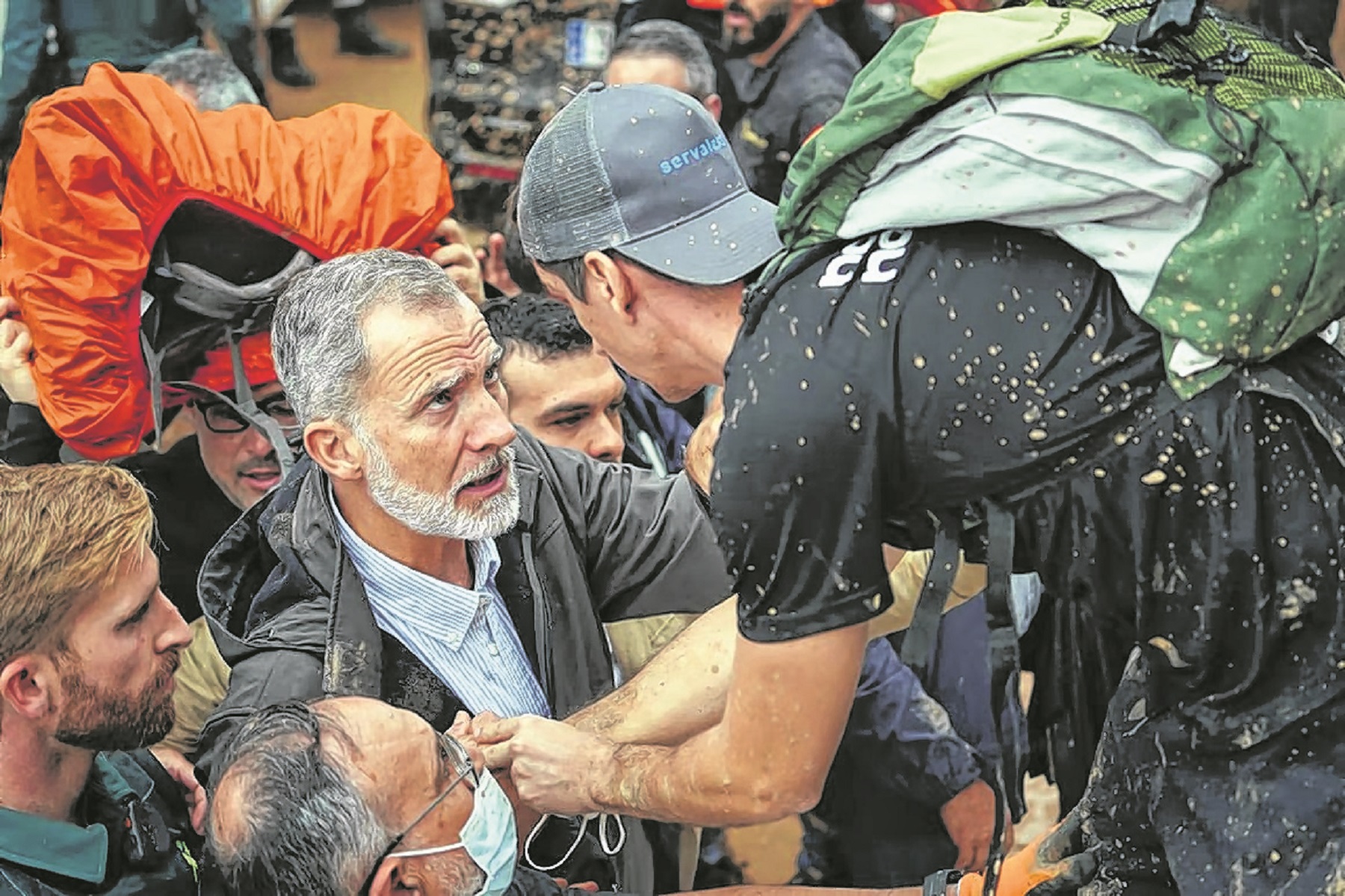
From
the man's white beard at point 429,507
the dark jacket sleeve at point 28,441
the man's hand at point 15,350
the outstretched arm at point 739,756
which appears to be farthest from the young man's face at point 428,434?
A: the dark jacket sleeve at point 28,441

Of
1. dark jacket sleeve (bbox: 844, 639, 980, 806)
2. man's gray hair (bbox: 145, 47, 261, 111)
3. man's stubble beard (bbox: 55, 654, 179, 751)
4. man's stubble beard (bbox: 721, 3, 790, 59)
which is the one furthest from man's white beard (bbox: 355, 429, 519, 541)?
man's stubble beard (bbox: 721, 3, 790, 59)

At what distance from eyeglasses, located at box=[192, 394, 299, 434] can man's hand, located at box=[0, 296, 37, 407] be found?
0.37 metres

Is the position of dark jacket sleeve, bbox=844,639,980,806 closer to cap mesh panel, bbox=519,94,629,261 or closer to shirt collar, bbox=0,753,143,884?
cap mesh panel, bbox=519,94,629,261

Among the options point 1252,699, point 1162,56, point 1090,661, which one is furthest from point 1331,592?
point 1162,56

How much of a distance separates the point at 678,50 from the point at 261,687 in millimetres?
3534

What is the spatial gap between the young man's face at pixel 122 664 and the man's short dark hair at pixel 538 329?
56.5 inches

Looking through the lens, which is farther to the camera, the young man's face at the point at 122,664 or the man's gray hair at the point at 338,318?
the man's gray hair at the point at 338,318

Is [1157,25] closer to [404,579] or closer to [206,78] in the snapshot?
[404,579]

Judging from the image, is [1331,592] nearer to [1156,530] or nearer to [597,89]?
[1156,530]

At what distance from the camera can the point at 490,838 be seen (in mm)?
2676

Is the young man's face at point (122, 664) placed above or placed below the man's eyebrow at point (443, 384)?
below

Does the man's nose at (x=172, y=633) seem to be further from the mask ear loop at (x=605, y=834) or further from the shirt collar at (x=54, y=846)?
the mask ear loop at (x=605, y=834)

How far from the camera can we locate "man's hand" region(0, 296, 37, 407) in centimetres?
373

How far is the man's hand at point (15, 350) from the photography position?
373 centimetres
